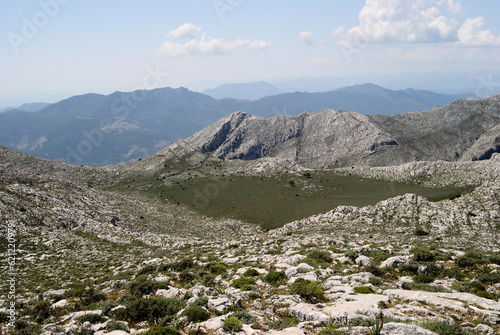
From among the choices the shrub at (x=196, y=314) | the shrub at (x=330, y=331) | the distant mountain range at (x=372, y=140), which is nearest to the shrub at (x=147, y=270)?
the shrub at (x=196, y=314)

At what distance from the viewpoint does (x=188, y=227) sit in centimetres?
6431

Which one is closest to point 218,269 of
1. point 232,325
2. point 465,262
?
point 232,325

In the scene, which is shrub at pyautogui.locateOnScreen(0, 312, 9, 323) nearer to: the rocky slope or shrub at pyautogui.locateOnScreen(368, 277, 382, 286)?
the rocky slope

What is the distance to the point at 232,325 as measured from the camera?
12.6m

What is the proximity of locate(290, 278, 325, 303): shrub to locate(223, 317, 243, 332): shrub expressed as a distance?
17.2ft

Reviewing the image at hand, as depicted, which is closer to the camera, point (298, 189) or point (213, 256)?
point (213, 256)

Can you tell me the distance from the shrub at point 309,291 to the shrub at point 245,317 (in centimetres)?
430

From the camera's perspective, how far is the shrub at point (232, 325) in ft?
40.6

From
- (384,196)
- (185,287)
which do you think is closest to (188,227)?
(185,287)

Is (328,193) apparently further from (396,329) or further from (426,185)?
(396,329)

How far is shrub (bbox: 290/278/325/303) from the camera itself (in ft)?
52.5

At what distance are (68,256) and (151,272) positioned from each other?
17117 mm

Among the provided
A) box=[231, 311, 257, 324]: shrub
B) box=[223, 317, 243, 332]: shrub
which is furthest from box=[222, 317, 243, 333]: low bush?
box=[231, 311, 257, 324]: shrub

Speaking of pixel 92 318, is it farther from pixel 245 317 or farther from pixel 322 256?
pixel 322 256
